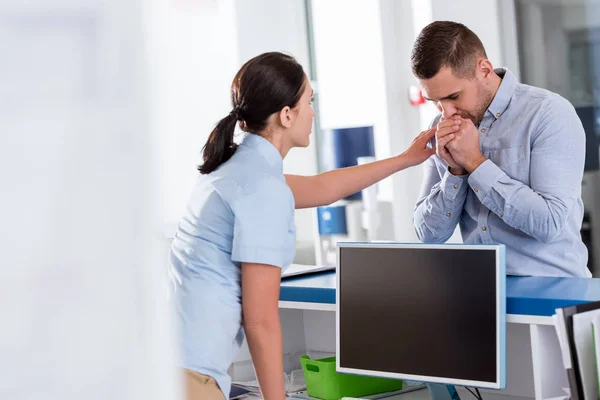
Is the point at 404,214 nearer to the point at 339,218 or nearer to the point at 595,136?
the point at 339,218

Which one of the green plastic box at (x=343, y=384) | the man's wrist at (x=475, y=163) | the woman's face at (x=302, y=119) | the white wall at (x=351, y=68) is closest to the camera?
the woman's face at (x=302, y=119)

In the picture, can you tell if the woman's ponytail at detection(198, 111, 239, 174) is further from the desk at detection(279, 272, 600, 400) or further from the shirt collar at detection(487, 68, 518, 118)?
the shirt collar at detection(487, 68, 518, 118)

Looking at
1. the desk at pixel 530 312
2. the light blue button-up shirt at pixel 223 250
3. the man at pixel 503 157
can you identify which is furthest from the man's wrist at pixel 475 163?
the light blue button-up shirt at pixel 223 250

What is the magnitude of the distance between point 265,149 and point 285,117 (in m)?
0.09

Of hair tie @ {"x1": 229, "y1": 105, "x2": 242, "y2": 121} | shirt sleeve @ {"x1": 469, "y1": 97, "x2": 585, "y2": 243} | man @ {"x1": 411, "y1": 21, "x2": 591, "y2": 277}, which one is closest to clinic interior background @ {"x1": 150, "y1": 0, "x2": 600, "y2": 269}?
man @ {"x1": 411, "y1": 21, "x2": 591, "y2": 277}

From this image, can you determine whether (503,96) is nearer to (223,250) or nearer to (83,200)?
(223,250)

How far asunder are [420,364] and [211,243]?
59 cm

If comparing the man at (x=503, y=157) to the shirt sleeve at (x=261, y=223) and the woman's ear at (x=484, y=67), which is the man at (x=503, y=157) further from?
the shirt sleeve at (x=261, y=223)

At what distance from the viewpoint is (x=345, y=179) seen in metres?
2.17

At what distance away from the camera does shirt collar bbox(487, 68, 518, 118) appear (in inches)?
80.8

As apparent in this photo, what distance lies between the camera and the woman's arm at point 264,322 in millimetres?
1516

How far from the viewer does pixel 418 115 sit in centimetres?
475

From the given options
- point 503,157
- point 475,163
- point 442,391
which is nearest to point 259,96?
point 475,163

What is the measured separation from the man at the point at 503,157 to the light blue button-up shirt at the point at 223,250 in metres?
0.61
